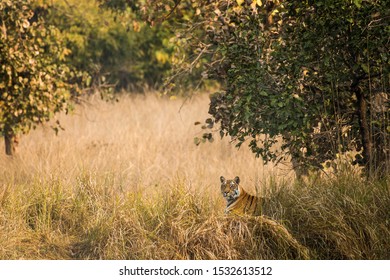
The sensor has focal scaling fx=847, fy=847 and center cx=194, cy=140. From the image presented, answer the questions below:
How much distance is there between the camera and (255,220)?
25.7ft

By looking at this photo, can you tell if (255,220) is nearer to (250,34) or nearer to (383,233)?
(383,233)

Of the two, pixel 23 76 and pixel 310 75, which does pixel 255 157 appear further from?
pixel 23 76

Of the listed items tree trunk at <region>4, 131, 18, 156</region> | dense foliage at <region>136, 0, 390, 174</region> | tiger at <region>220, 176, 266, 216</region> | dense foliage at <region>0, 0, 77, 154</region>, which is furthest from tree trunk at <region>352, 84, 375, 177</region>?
tree trunk at <region>4, 131, 18, 156</region>

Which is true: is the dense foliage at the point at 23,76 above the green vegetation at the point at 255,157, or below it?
above

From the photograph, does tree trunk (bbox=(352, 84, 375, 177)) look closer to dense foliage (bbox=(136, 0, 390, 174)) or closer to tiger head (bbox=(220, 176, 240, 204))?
dense foliage (bbox=(136, 0, 390, 174))

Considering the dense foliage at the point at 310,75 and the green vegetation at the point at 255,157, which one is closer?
the green vegetation at the point at 255,157

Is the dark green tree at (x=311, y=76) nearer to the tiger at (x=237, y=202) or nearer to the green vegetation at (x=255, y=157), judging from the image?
the green vegetation at (x=255, y=157)

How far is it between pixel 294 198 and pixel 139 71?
1406 cm

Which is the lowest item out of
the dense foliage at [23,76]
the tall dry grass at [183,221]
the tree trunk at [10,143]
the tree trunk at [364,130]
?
the tall dry grass at [183,221]

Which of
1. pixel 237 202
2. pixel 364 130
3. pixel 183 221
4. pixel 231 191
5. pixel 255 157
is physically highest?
pixel 364 130

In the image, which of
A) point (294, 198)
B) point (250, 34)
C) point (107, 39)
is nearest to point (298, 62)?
point (250, 34)

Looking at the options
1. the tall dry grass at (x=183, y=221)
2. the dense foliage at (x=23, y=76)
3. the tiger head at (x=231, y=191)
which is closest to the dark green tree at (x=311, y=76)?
the tall dry grass at (x=183, y=221)

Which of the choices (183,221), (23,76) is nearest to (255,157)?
(183,221)

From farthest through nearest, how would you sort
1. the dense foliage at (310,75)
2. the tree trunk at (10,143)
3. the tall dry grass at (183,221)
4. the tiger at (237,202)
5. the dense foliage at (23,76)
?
the tree trunk at (10,143) → the dense foliage at (23,76) → the dense foliage at (310,75) → the tiger at (237,202) → the tall dry grass at (183,221)
